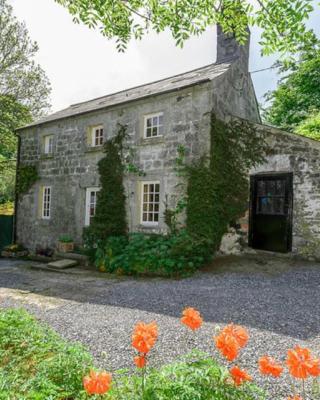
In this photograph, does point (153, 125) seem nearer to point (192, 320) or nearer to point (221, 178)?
point (221, 178)

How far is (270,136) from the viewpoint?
9172 millimetres

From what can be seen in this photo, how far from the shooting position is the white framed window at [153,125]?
10.3 meters

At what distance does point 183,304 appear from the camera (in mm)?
5316

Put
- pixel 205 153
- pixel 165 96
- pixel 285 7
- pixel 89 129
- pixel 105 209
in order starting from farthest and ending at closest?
pixel 89 129
pixel 105 209
pixel 165 96
pixel 205 153
pixel 285 7

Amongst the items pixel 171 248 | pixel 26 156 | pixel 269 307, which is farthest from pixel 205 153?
pixel 26 156

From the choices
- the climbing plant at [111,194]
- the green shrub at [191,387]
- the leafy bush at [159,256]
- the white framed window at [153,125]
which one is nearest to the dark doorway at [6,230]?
the climbing plant at [111,194]

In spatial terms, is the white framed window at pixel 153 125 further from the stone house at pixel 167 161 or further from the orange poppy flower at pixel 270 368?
the orange poppy flower at pixel 270 368

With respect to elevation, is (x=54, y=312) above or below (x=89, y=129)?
below

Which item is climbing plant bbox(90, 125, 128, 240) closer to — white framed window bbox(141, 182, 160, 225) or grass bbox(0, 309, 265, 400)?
white framed window bbox(141, 182, 160, 225)

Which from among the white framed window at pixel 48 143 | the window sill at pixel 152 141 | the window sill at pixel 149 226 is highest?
the white framed window at pixel 48 143

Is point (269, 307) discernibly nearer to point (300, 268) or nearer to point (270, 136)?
point (300, 268)

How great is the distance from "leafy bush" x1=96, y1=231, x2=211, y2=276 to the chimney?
7128 millimetres

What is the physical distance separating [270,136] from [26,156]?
1125 cm

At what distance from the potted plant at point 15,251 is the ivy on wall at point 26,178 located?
2596mm
